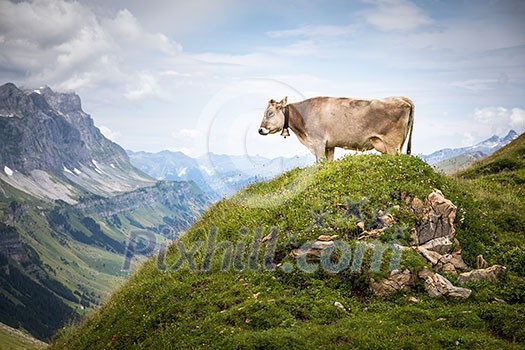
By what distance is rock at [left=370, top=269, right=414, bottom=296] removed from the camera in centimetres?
1512

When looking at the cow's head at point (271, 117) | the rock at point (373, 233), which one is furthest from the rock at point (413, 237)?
the cow's head at point (271, 117)

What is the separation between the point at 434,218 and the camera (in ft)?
58.5

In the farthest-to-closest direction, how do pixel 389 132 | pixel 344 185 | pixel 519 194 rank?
pixel 519 194 → pixel 389 132 → pixel 344 185

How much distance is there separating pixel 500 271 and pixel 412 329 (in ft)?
17.0

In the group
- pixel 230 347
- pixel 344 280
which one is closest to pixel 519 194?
pixel 344 280

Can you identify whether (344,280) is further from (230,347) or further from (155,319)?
(155,319)

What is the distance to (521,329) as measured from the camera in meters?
12.2

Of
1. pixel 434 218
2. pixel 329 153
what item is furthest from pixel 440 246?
pixel 329 153

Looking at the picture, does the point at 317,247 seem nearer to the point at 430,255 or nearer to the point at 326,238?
the point at 326,238

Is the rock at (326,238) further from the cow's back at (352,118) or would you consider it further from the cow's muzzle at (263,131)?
the cow's muzzle at (263,131)

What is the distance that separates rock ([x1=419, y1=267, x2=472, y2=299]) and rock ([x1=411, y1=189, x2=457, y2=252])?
2050 millimetres

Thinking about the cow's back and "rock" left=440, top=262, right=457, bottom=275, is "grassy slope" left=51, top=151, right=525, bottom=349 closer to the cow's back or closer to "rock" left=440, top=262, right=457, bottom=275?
"rock" left=440, top=262, right=457, bottom=275

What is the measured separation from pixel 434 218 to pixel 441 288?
12.5ft

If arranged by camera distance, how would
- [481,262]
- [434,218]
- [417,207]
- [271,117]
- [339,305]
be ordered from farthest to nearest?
[271,117] → [417,207] → [434,218] → [481,262] → [339,305]
